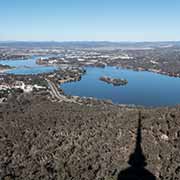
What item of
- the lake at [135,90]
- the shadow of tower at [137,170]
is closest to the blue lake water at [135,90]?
the lake at [135,90]

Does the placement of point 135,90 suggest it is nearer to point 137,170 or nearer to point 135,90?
point 135,90

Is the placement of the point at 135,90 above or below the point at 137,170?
below

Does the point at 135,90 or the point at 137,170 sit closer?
the point at 137,170

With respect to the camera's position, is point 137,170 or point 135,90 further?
point 135,90

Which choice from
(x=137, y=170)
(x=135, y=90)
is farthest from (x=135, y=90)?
(x=137, y=170)

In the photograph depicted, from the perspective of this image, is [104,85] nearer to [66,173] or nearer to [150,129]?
[150,129]

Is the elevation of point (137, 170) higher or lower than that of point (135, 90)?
higher

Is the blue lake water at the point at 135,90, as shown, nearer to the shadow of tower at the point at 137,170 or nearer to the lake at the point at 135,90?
the lake at the point at 135,90

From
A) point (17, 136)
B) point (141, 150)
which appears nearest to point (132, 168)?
point (141, 150)
